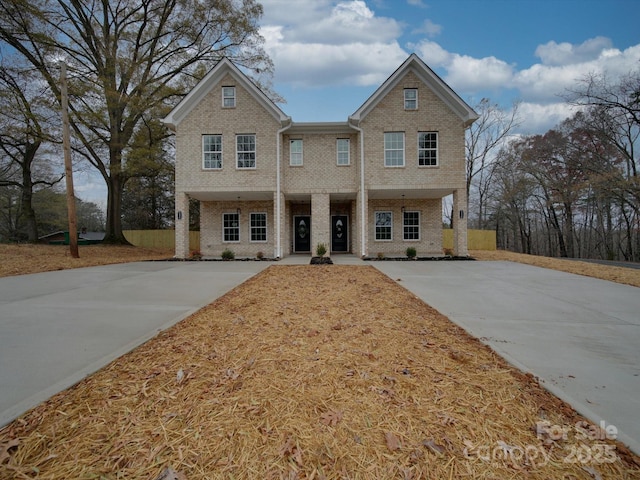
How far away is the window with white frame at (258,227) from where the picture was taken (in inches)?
637

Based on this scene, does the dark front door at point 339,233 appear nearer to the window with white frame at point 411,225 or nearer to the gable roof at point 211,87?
the window with white frame at point 411,225

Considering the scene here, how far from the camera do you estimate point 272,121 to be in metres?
14.1

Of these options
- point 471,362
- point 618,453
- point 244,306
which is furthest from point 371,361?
point 244,306

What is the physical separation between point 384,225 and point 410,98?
6.50 meters

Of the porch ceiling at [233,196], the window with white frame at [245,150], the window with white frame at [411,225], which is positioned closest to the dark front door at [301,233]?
the porch ceiling at [233,196]

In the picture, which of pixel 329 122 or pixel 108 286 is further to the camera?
pixel 329 122

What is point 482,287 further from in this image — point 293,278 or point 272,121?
point 272,121

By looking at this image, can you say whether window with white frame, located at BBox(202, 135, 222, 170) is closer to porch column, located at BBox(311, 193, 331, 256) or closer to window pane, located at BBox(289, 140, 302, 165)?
window pane, located at BBox(289, 140, 302, 165)

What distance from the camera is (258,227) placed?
1620cm

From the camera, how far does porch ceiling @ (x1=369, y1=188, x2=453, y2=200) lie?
14.4 metres

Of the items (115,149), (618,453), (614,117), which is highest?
(614,117)

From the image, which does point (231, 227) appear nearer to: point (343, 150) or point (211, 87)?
point (211, 87)

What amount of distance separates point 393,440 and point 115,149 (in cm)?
2152

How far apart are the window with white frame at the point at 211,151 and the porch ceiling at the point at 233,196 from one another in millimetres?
1380
